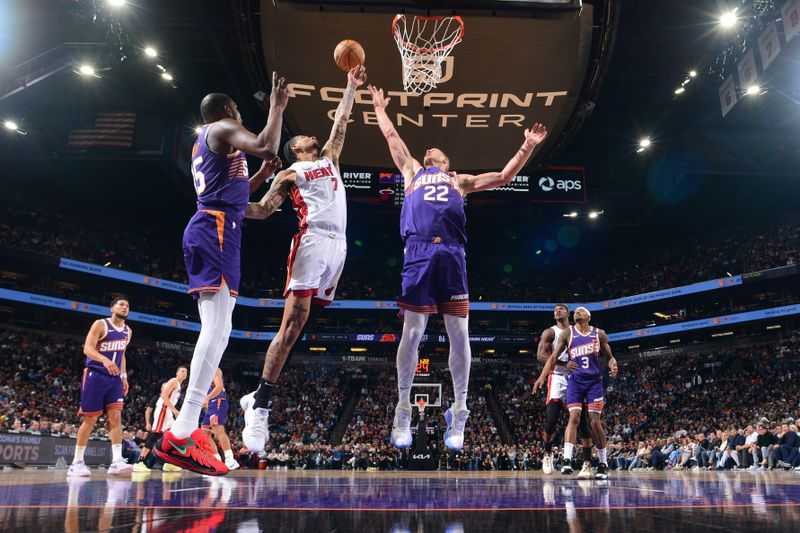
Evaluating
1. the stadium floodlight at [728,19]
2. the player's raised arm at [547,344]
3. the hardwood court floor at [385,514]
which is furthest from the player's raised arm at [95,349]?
the stadium floodlight at [728,19]

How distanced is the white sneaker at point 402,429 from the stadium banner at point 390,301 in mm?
27548

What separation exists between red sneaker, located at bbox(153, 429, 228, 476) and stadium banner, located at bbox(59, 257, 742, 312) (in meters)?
28.4

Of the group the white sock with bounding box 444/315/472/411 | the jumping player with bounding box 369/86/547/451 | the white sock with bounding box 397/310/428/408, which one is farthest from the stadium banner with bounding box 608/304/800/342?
the white sock with bounding box 397/310/428/408

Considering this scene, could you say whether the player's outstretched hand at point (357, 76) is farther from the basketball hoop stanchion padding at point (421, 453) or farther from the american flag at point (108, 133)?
the american flag at point (108, 133)

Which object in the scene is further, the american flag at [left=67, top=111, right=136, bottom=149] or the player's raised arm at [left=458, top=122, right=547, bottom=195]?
the american flag at [left=67, top=111, right=136, bottom=149]

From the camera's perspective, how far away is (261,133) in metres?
3.79

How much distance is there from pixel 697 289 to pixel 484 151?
21.8 metres

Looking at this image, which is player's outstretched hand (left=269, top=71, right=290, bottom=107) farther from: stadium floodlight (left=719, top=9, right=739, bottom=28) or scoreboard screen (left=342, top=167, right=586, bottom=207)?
scoreboard screen (left=342, top=167, right=586, bottom=207)

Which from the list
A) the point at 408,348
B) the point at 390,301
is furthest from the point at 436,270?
the point at 390,301

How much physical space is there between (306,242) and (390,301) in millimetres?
29714

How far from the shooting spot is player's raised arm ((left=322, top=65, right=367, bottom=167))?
516 centimetres

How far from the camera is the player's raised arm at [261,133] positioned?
379 centimetres

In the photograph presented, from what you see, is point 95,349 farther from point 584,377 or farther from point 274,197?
point 584,377

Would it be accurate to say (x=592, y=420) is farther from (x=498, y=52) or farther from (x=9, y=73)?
(x=9, y=73)
